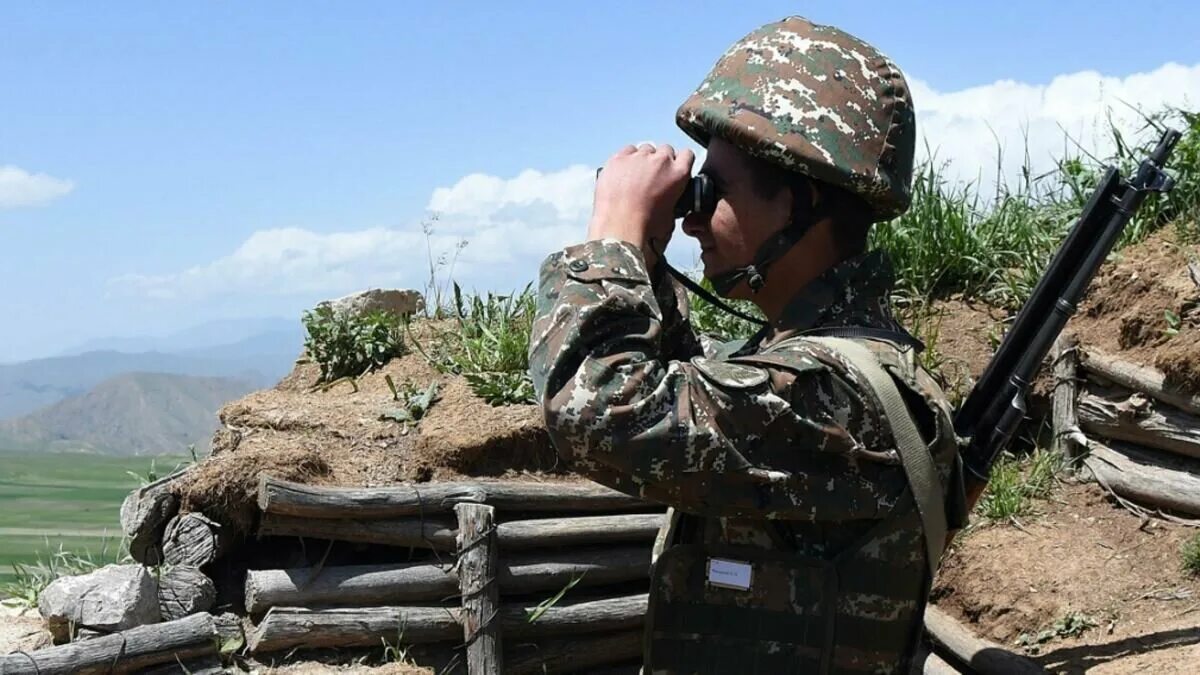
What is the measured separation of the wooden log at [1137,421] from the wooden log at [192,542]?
13.1 feet

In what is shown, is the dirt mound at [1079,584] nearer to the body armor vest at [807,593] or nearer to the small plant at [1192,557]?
the small plant at [1192,557]

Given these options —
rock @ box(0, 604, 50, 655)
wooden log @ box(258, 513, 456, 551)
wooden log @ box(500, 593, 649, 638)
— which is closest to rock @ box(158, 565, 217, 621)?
wooden log @ box(258, 513, 456, 551)

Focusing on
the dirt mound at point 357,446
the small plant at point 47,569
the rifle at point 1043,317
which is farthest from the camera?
the small plant at point 47,569

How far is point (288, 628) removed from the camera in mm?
5215

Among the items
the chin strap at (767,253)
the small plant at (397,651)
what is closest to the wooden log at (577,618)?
the small plant at (397,651)

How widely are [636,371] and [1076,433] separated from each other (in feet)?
14.8

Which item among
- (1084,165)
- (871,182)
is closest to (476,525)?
(871,182)

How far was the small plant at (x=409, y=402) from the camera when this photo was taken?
20.6ft

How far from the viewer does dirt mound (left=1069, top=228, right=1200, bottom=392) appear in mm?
5645

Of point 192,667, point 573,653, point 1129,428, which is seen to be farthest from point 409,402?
point 1129,428

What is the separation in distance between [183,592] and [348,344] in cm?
234

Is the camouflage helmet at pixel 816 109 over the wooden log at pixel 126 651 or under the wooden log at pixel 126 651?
over

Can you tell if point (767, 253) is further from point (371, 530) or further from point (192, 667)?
point (192, 667)

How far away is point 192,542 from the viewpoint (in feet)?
17.9
